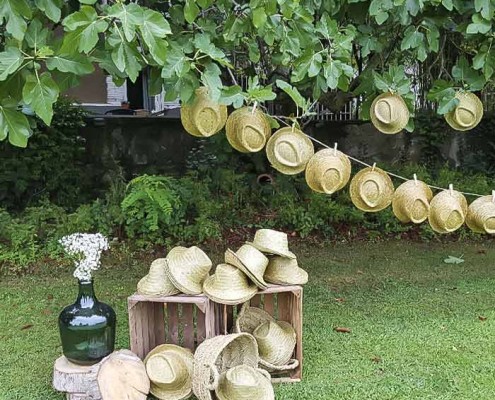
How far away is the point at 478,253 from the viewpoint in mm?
5520

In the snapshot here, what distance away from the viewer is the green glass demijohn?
8.86 feet

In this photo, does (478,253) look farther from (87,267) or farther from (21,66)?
(21,66)

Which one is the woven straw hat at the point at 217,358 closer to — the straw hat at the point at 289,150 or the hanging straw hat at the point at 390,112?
the straw hat at the point at 289,150

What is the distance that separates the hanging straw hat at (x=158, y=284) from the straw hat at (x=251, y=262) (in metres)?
0.31

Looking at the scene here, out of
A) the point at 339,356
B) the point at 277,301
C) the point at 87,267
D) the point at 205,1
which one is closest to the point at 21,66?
the point at 205,1

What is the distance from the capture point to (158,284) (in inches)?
113

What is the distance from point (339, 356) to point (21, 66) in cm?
224

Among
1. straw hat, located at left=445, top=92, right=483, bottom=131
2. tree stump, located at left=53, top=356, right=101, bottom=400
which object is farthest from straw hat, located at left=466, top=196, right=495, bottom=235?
tree stump, located at left=53, top=356, right=101, bottom=400

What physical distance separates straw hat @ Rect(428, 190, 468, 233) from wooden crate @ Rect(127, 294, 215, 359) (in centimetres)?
119

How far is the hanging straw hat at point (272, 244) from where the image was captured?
2936 millimetres

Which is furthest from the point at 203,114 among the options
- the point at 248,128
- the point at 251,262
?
the point at 251,262

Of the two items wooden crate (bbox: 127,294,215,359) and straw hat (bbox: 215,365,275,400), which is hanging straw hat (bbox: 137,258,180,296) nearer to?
wooden crate (bbox: 127,294,215,359)

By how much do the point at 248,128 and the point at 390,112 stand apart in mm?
747

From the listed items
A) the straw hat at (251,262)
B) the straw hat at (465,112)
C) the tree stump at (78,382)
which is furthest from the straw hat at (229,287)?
the straw hat at (465,112)
